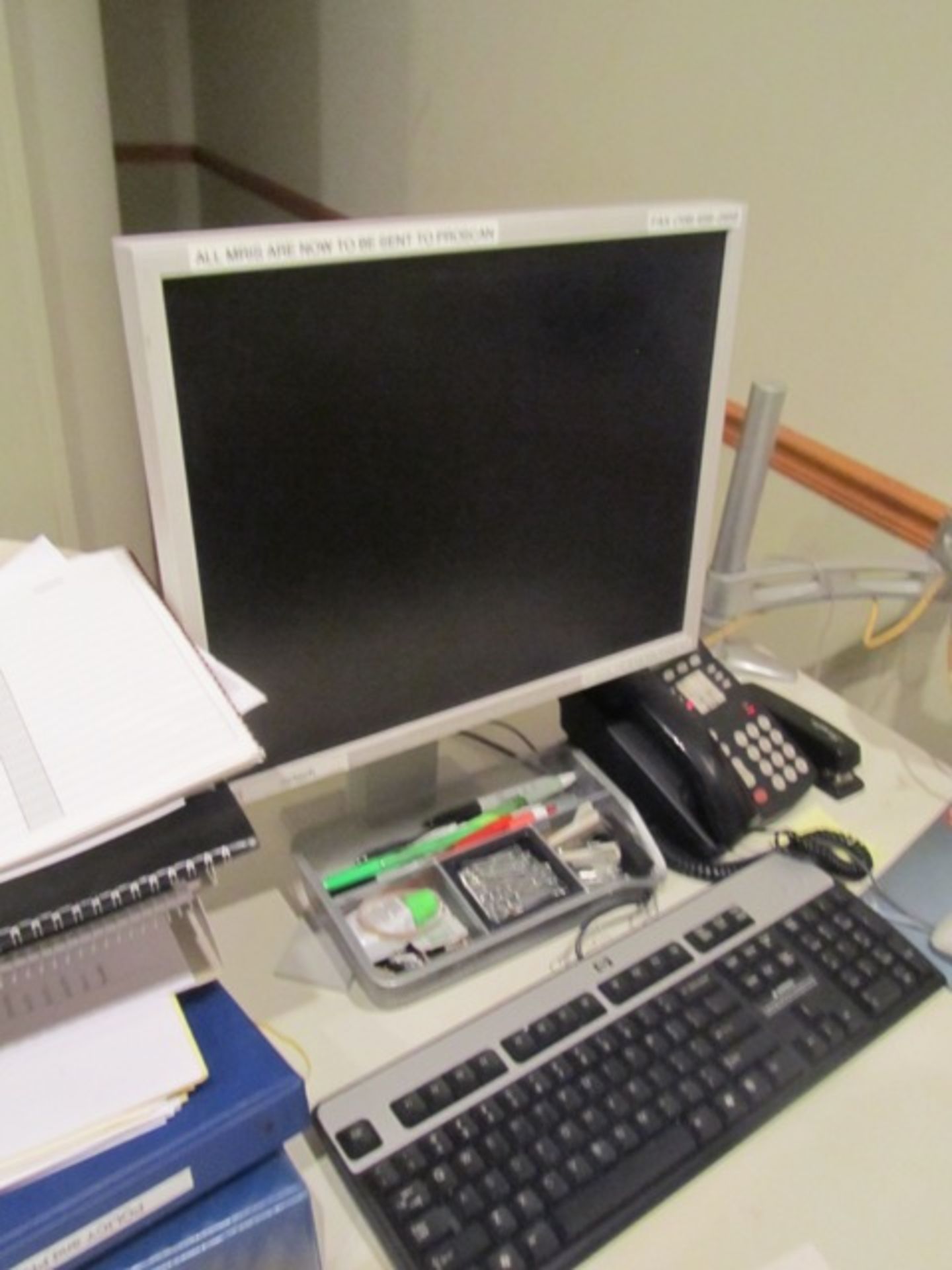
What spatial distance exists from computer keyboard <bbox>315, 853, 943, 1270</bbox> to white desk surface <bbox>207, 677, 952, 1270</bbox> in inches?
0.6

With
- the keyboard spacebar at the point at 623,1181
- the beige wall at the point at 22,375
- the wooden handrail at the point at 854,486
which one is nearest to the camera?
the keyboard spacebar at the point at 623,1181

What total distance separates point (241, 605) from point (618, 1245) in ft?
1.34

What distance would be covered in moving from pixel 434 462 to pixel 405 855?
0.29m

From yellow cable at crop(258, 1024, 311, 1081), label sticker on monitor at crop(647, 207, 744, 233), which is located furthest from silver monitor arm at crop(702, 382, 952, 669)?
yellow cable at crop(258, 1024, 311, 1081)

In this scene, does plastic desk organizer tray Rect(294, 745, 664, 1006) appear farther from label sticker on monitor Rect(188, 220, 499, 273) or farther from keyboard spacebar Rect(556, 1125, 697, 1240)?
label sticker on monitor Rect(188, 220, 499, 273)

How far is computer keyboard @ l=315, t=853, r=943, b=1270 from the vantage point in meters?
0.52

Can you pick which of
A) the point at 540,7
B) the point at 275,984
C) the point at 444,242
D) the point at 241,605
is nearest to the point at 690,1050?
the point at 275,984

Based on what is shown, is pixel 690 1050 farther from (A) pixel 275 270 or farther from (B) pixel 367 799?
(A) pixel 275 270

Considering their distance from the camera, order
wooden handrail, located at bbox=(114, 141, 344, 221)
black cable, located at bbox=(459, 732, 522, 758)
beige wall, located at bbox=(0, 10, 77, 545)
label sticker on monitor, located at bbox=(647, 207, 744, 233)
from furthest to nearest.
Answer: wooden handrail, located at bbox=(114, 141, 344, 221) → beige wall, located at bbox=(0, 10, 77, 545) → black cable, located at bbox=(459, 732, 522, 758) → label sticker on monitor, located at bbox=(647, 207, 744, 233)

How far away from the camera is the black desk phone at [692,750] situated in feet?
2.54

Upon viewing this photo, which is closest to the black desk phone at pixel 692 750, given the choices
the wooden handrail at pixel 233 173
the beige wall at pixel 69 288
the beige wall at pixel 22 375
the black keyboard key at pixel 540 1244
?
the black keyboard key at pixel 540 1244

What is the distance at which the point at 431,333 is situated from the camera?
577mm

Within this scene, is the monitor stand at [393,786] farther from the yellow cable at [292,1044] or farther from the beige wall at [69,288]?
the beige wall at [69,288]

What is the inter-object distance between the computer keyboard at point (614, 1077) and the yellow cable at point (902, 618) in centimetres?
35
